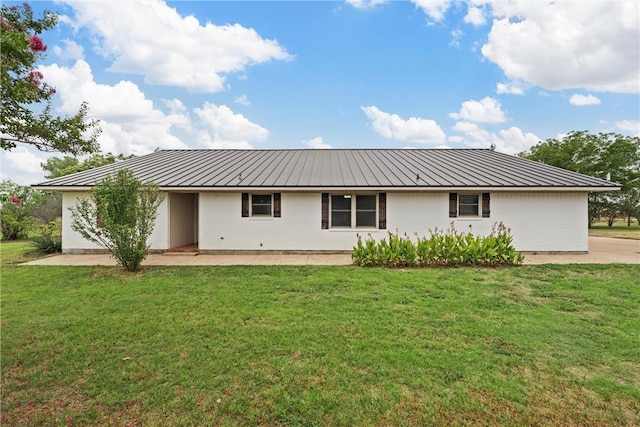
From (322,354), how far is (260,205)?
8038 millimetres

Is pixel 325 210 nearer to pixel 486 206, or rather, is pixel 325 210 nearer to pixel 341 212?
pixel 341 212

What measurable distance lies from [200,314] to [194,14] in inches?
473

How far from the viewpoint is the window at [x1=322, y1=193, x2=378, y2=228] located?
1101 cm

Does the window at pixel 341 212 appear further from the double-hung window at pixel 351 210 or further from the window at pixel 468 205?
the window at pixel 468 205

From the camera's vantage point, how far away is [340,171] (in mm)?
12398

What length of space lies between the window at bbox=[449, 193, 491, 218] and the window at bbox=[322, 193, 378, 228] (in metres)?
2.87

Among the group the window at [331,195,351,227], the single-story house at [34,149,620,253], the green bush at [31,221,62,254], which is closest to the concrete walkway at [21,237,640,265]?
the single-story house at [34,149,620,253]

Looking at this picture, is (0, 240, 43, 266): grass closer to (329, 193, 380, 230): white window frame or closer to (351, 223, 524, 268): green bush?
(329, 193, 380, 230): white window frame

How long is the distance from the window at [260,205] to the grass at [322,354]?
183 inches

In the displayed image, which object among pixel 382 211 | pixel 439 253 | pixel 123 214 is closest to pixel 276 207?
pixel 382 211

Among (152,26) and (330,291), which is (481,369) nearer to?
(330,291)

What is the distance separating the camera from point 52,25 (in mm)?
3133

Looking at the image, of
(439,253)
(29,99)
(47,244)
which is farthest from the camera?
(47,244)

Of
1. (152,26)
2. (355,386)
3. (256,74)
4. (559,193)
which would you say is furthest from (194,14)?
(559,193)
